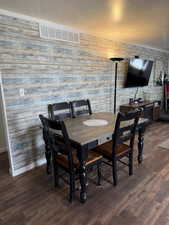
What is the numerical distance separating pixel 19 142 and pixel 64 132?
3.96 feet

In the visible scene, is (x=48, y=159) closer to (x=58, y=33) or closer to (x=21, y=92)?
(x=21, y=92)

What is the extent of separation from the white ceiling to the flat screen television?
1.06 metres

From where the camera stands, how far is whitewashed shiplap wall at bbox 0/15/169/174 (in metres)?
2.27

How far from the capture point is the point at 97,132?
1916 millimetres

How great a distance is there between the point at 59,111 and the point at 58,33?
1.38 metres

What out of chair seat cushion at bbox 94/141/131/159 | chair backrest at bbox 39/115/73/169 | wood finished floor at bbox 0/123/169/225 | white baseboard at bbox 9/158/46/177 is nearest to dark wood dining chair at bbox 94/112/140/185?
chair seat cushion at bbox 94/141/131/159

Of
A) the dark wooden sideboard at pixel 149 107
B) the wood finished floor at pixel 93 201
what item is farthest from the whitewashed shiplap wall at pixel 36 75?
the dark wooden sideboard at pixel 149 107

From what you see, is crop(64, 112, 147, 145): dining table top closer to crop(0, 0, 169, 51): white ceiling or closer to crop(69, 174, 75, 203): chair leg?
crop(69, 174, 75, 203): chair leg

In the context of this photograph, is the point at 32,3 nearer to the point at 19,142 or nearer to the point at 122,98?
the point at 19,142

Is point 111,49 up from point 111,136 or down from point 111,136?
up

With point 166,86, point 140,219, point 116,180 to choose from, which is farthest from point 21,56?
point 166,86

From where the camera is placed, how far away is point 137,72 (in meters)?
4.35

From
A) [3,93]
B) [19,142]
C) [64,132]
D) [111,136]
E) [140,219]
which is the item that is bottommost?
[140,219]

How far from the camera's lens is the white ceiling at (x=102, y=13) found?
6.58ft
